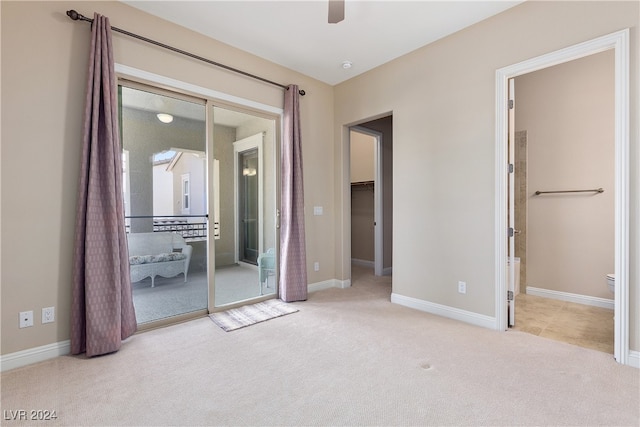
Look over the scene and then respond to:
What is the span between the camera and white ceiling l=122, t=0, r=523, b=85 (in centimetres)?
264

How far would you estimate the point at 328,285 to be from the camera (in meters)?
4.36

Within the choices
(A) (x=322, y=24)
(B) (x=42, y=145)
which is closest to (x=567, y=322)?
(A) (x=322, y=24)

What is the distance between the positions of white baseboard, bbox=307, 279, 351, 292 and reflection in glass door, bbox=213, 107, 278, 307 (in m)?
0.58

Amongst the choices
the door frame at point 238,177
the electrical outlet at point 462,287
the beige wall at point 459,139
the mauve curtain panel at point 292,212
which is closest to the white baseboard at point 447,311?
the beige wall at point 459,139

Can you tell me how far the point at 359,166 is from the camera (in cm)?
615

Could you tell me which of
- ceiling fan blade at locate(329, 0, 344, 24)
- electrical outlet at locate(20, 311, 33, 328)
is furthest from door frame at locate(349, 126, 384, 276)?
electrical outlet at locate(20, 311, 33, 328)

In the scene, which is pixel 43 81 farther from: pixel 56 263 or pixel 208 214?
pixel 208 214

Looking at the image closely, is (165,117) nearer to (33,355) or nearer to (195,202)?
(195,202)

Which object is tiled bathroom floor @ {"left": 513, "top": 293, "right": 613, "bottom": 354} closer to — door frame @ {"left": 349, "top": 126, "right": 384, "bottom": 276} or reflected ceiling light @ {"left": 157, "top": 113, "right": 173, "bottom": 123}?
door frame @ {"left": 349, "top": 126, "right": 384, "bottom": 276}

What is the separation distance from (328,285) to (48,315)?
9.90ft

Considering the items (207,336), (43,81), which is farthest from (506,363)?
(43,81)

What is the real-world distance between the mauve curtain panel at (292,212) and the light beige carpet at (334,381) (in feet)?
2.94

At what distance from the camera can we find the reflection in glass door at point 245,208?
3.42m

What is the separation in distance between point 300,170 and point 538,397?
299 centimetres
